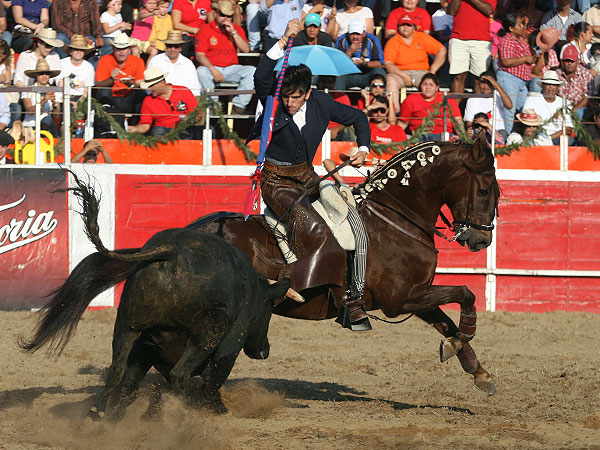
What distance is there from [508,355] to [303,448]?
4.30m

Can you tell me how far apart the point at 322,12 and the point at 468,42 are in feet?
6.90

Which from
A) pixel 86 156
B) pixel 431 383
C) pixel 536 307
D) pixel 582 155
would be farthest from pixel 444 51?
pixel 431 383

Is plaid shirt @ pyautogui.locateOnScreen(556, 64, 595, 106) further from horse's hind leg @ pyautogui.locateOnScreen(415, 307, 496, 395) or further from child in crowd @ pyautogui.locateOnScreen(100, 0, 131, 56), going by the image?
horse's hind leg @ pyautogui.locateOnScreen(415, 307, 496, 395)

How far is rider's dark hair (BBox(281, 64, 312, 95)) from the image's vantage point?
263 inches

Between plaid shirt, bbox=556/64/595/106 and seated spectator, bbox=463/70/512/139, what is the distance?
39.0 inches

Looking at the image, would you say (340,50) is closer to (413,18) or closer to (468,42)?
(413,18)

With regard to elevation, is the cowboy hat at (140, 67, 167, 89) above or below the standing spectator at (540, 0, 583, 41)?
below

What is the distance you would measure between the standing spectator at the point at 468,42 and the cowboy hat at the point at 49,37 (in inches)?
210

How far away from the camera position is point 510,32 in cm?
1359

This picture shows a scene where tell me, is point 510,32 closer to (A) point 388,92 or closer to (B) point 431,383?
(A) point 388,92

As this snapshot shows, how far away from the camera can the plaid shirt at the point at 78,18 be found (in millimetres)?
13109

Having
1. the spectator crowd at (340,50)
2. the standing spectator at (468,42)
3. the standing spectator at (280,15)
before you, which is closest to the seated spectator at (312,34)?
the spectator crowd at (340,50)

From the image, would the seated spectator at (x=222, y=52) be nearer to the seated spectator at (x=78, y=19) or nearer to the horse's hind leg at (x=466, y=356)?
the seated spectator at (x=78, y=19)

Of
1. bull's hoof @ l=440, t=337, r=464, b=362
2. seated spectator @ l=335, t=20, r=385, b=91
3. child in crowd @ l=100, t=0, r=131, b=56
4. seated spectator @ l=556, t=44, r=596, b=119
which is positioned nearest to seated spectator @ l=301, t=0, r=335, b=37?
seated spectator @ l=335, t=20, r=385, b=91
